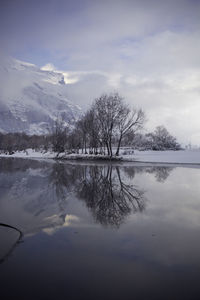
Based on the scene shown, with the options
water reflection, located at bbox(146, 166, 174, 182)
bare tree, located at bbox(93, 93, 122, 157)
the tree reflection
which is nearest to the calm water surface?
the tree reflection

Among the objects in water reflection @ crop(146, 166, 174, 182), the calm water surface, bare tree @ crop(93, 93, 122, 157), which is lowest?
the calm water surface

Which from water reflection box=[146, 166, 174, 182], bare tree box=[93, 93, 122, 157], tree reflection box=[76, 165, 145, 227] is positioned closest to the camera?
tree reflection box=[76, 165, 145, 227]

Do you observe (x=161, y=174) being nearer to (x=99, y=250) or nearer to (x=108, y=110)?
(x=99, y=250)

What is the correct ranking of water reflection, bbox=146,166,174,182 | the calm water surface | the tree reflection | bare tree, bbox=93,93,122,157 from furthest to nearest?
bare tree, bbox=93,93,122,157, water reflection, bbox=146,166,174,182, the tree reflection, the calm water surface

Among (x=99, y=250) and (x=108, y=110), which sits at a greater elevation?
(x=108, y=110)

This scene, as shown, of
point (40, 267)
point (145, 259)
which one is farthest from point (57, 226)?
point (145, 259)

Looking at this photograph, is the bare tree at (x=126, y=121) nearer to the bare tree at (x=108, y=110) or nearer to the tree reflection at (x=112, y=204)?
the bare tree at (x=108, y=110)

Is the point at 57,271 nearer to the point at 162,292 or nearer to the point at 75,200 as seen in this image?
the point at 162,292

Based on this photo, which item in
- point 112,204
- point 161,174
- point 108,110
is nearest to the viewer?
point 112,204

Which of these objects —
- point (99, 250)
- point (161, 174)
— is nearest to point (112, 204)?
point (99, 250)

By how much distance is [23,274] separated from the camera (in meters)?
3.63

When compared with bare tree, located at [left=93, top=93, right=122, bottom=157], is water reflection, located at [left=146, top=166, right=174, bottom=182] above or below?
below

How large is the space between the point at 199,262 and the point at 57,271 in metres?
2.70

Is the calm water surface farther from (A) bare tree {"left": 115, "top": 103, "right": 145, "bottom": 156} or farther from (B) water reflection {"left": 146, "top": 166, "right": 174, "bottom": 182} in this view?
(A) bare tree {"left": 115, "top": 103, "right": 145, "bottom": 156}
